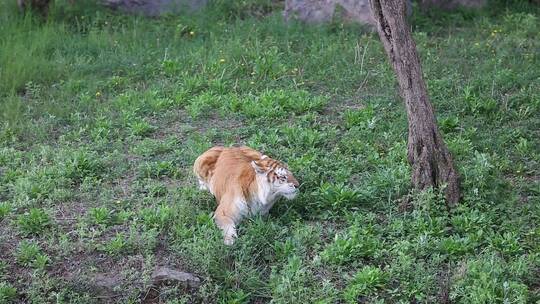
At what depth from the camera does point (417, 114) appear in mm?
7766

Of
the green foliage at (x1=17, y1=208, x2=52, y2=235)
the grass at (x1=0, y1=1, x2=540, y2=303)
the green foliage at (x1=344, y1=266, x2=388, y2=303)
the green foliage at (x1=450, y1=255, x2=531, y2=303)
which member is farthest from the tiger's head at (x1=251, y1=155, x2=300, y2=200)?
the green foliage at (x1=17, y1=208, x2=52, y2=235)

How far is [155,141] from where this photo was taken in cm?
939

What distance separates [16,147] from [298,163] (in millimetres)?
3109

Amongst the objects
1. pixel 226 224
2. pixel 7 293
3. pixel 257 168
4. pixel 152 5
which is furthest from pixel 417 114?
pixel 152 5

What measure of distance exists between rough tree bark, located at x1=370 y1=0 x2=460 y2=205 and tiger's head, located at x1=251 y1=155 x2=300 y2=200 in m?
1.15

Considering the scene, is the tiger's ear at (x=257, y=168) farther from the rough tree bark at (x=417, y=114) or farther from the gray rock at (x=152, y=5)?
the gray rock at (x=152, y=5)

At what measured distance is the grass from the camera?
688cm

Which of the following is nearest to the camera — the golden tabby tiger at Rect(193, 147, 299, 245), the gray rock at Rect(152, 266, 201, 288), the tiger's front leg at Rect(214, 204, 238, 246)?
the gray rock at Rect(152, 266, 201, 288)

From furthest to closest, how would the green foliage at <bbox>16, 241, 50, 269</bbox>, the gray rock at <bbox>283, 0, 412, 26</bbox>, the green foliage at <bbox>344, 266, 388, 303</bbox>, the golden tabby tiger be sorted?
1. the gray rock at <bbox>283, 0, 412, 26</bbox>
2. the golden tabby tiger
3. the green foliage at <bbox>16, 241, 50, 269</bbox>
4. the green foliage at <bbox>344, 266, 388, 303</bbox>

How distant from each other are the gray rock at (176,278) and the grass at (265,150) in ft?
0.19

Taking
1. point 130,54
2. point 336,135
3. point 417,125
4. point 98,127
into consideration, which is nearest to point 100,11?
point 130,54

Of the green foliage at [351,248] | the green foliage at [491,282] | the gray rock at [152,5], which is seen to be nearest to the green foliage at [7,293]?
the green foliage at [351,248]

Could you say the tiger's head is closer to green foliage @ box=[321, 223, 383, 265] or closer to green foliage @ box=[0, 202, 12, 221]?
green foliage @ box=[321, 223, 383, 265]

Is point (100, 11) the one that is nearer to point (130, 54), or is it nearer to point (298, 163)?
point (130, 54)
